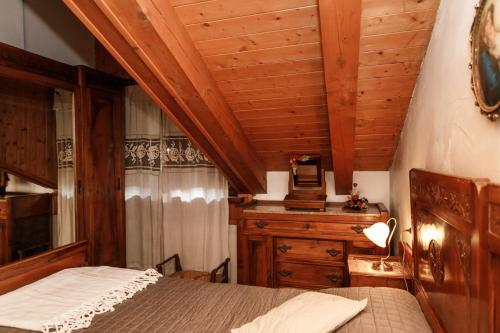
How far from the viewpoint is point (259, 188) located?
3.04 metres

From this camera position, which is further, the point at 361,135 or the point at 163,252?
the point at 163,252

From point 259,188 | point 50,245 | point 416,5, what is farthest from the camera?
point 259,188

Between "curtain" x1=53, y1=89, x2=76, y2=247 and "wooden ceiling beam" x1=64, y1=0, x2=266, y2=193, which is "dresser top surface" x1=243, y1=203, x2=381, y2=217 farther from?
"curtain" x1=53, y1=89, x2=76, y2=247

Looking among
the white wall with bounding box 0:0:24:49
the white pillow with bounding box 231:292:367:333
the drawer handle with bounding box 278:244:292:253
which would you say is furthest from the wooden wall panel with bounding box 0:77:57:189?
the white pillow with bounding box 231:292:367:333

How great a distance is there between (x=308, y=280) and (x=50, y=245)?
1.96m

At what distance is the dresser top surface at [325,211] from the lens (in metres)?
2.44

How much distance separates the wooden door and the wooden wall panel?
5.39ft

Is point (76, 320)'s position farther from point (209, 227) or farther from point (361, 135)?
point (361, 135)

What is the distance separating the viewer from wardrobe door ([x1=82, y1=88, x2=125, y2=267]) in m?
2.62

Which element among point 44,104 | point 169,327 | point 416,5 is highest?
point 416,5

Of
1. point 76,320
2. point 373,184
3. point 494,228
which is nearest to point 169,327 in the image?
point 76,320

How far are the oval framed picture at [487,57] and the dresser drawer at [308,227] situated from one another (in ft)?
5.42

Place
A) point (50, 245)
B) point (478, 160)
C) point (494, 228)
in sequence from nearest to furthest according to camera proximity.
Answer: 1. point (494, 228)
2. point (478, 160)
3. point (50, 245)

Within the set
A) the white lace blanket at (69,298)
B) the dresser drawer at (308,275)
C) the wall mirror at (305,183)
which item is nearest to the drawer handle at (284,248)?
the dresser drawer at (308,275)
